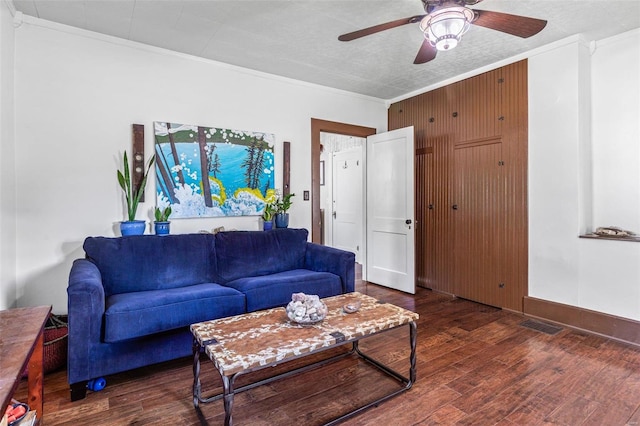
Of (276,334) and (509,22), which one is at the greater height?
(509,22)

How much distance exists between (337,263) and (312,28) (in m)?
2.04

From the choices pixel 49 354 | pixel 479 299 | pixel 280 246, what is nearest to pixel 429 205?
pixel 479 299

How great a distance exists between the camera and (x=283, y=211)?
3.66m

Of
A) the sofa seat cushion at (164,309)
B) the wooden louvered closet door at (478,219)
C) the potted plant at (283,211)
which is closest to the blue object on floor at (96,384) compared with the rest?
the sofa seat cushion at (164,309)

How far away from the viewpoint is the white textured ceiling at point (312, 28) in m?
2.43

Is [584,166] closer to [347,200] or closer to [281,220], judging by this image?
[281,220]

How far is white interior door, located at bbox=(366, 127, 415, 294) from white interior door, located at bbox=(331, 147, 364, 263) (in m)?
0.93

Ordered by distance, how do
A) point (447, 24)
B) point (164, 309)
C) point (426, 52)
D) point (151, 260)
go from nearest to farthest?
point (447, 24) < point (164, 309) < point (426, 52) < point (151, 260)

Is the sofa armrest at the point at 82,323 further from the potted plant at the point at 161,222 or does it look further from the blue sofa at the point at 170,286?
the potted plant at the point at 161,222

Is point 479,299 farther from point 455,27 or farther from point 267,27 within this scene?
point 267,27

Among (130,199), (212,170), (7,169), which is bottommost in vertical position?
(130,199)

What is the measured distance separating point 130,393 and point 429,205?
3.62 metres

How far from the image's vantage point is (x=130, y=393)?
6.59ft

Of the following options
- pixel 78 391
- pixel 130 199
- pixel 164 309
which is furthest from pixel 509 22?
pixel 78 391
